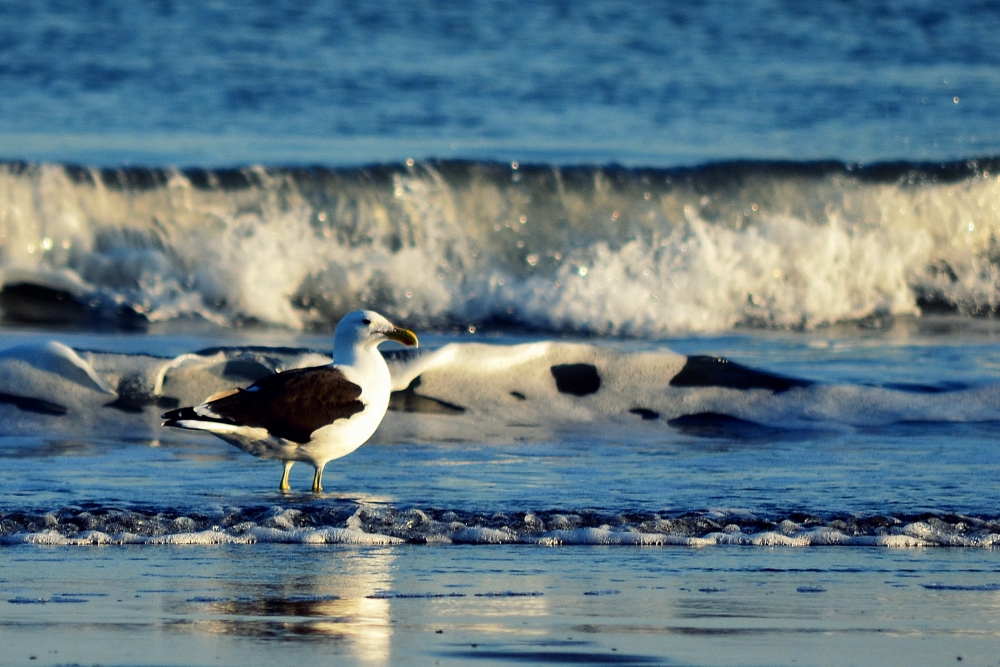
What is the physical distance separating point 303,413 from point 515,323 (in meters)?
6.78

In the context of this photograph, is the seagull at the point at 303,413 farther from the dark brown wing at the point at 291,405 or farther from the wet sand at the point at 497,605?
the wet sand at the point at 497,605

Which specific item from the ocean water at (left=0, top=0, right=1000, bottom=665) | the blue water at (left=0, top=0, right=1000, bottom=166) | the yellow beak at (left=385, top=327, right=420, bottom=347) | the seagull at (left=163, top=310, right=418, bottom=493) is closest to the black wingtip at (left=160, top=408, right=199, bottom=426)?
the seagull at (left=163, top=310, right=418, bottom=493)

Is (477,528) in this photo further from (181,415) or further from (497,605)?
(181,415)

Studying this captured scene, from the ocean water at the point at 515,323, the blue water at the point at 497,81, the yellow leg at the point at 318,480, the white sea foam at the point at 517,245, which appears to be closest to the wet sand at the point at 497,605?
the ocean water at the point at 515,323

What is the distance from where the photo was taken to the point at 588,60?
21.0 m

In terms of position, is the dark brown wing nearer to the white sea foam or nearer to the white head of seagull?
the white head of seagull

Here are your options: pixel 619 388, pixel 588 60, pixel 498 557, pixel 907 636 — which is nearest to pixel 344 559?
pixel 498 557

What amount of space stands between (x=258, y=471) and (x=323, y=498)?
93cm

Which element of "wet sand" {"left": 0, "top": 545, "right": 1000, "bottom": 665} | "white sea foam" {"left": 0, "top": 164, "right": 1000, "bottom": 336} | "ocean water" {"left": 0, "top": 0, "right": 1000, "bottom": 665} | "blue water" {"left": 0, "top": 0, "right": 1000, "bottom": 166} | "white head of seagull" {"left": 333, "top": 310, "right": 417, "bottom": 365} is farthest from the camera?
"blue water" {"left": 0, "top": 0, "right": 1000, "bottom": 166}

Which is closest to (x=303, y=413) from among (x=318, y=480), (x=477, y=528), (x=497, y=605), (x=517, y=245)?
(x=318, y=480)

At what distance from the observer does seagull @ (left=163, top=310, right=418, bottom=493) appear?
22.0 feet

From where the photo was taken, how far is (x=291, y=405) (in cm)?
678

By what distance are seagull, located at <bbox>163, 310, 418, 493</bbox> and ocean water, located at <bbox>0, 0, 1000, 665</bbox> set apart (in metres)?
0.22

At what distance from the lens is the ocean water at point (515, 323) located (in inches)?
186
